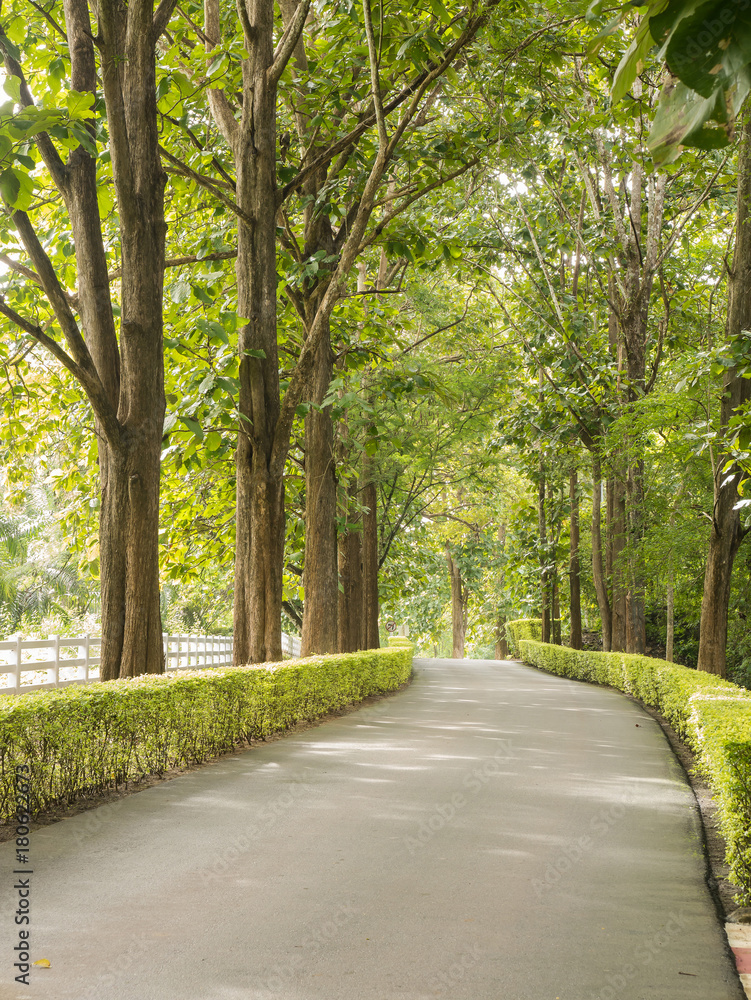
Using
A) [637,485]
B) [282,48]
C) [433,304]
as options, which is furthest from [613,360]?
[282,48]

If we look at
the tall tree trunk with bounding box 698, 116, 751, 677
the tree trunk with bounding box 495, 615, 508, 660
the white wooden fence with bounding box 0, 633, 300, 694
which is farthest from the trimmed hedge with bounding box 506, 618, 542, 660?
the tall tree trunk with bounding box 698, 116, 751, 677

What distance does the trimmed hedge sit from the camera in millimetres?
40219

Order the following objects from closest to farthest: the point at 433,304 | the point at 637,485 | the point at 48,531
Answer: the point at 637,485
the point at 433,304
the point at 48,531

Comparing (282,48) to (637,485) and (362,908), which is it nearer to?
(362,908)

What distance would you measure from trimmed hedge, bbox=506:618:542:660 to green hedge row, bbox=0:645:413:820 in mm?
29868

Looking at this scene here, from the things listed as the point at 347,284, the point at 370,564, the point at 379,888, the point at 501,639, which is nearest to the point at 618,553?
the point at 370,564

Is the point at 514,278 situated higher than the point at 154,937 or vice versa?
the point at 514,278

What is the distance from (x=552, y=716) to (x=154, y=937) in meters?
11.1

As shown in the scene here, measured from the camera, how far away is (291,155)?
46.8 ft

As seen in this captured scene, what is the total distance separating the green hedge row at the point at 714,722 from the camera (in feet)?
16.5

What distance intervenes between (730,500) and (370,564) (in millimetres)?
11311

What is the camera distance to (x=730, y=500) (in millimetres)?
12719

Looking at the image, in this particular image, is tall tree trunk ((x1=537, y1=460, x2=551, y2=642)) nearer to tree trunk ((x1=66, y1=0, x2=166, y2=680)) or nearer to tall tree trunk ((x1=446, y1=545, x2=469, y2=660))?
tall tree trunk ((x1=446, y1=545, x2=469, y2=660))

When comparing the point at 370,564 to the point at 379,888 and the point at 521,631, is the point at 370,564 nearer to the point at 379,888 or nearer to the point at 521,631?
the point at 379,888
